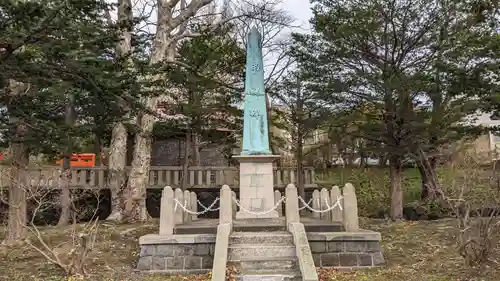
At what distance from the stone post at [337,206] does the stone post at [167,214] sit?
343 centimetres

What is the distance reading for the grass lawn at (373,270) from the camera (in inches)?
302

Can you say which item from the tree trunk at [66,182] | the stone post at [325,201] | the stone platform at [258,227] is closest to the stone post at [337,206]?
the stone post at [325,201]

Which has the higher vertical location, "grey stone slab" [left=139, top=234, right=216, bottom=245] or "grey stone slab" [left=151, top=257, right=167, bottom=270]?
"grey stone slab" [left=139, top=234, right=216, bottom=245]

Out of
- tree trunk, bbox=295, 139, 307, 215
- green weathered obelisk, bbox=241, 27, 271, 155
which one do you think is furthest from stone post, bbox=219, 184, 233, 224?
tree trunk, bbox=295, 139, 307, 215

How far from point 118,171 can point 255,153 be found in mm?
5269

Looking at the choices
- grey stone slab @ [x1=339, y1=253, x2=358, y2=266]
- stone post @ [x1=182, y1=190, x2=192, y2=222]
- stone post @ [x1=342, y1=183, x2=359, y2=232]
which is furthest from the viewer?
stone post @ [x1=182, y1=190, x2=192, y2=222]

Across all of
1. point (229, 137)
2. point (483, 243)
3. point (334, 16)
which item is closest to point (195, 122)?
point (229, 137)

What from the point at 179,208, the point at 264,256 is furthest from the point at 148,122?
the point at 264,256

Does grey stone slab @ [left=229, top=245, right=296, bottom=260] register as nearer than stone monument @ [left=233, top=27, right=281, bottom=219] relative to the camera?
Yes

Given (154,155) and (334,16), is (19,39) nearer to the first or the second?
(334,16)

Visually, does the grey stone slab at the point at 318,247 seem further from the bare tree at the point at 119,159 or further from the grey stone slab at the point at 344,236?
the bare tree at the point at 119,159

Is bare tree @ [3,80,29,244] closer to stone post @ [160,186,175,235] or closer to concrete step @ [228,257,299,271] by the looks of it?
stone post @ [160,186,175,235]

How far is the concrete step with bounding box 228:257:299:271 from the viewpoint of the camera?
764 centimetres

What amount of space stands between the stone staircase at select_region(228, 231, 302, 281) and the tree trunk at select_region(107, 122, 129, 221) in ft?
20.2
